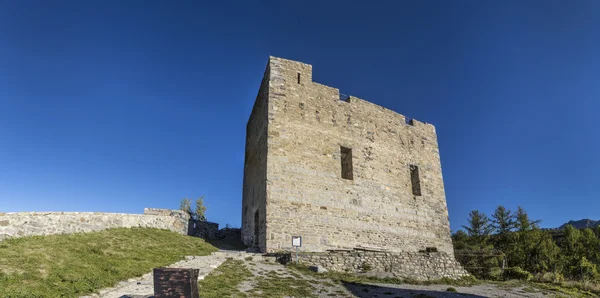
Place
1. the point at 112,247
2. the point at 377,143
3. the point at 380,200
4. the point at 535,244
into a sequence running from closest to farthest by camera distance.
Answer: the point at 112,247 < the point at 380,200 < the point at 377,143 < the point at 535,244

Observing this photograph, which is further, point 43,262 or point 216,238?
point 216,238

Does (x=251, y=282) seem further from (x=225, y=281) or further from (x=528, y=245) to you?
(x=528, y=245)

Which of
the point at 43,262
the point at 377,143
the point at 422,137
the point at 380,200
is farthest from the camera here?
the point at 422,137

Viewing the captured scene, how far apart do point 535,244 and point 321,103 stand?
27.7m

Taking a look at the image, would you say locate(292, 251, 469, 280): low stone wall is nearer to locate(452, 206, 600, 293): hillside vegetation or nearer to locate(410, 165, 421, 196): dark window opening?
locate(410, 165, 421, 196): dark window opening

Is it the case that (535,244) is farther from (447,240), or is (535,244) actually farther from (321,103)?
(321,103)

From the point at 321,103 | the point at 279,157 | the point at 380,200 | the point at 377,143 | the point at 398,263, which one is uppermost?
the point at 321,103

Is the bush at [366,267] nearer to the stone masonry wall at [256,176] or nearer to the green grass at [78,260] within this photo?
the stone masonry wall at [256,176]

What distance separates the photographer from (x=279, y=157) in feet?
50.8

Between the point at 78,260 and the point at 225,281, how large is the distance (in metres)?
4.40

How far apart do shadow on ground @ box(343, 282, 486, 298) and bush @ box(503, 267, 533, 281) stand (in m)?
10.2

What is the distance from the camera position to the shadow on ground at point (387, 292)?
9609 millimetres

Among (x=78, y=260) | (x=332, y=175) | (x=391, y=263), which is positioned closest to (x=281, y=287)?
(x=78, y=260)

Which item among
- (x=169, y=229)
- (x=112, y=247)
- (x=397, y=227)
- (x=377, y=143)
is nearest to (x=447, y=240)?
(x=397, y=227)
